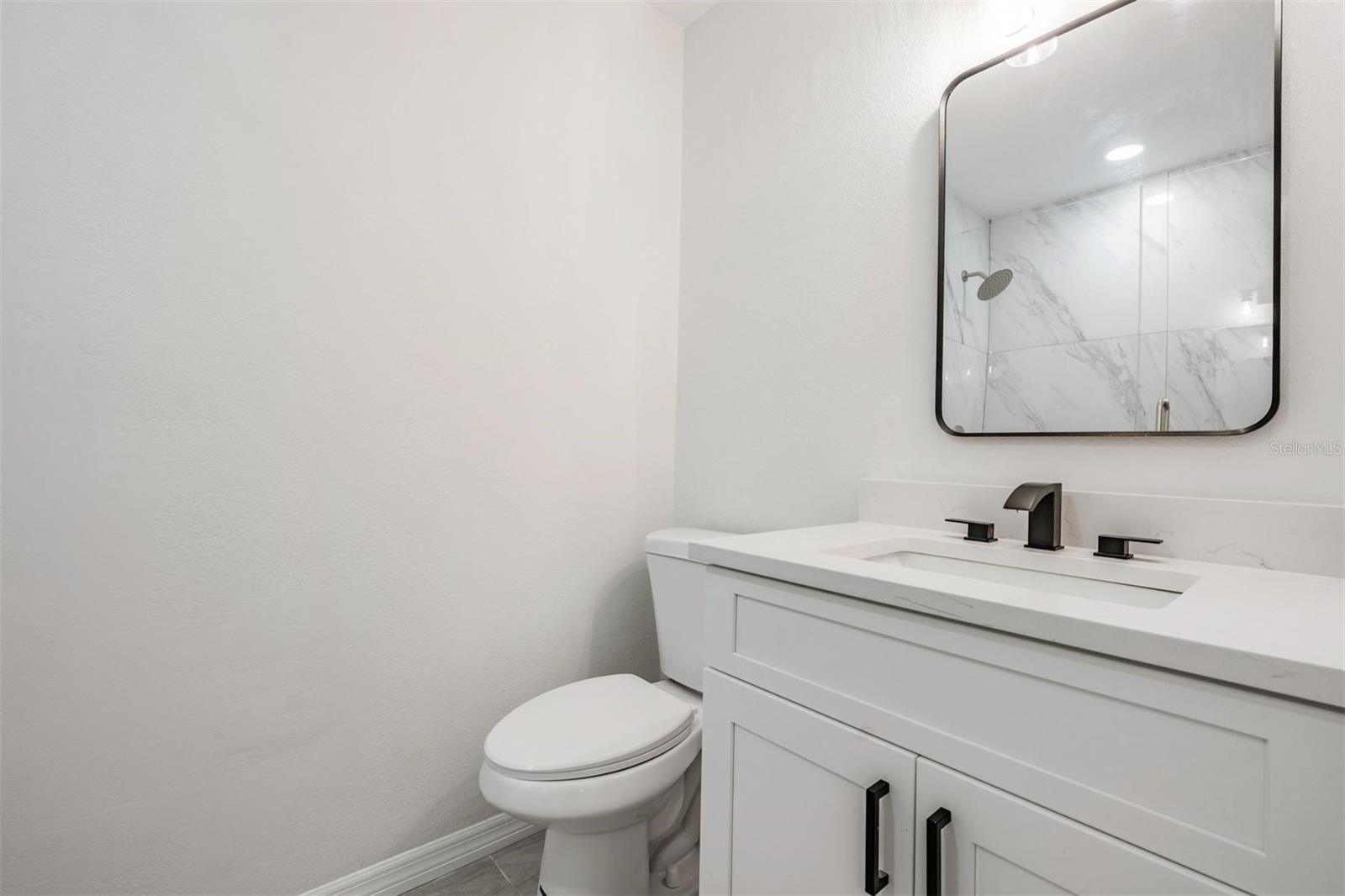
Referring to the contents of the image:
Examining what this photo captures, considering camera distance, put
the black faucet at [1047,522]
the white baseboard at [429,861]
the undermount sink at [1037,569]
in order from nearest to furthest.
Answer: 1. the undermount sink at [1037,569]
2. the black faucet at [1047,522]
3. the white baseboard at [429,861]

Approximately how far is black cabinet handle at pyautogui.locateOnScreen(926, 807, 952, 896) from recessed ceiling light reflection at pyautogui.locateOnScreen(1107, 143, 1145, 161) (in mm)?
1087

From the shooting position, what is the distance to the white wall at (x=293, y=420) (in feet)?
3.27

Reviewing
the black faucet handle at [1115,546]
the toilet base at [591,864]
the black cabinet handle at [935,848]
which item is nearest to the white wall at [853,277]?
the black faucet handle at [1115,546]

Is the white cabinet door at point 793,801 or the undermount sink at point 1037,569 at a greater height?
the undermount sink at point 1037,569

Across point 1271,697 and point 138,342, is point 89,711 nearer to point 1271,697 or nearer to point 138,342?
point 138,342

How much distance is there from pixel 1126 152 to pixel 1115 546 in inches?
26.7

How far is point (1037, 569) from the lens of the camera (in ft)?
3.16

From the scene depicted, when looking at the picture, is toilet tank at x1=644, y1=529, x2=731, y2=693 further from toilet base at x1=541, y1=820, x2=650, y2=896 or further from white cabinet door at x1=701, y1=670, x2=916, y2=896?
white cabinet door at x1=701, y1=670, x2=916, y2=896

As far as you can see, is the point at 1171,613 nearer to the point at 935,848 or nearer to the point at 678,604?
the point at 935,848

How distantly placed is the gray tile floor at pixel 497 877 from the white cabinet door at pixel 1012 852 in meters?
1.02

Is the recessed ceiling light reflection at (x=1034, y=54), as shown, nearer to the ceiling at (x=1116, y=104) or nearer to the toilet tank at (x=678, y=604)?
the ceiling at (x=1116, y=104)

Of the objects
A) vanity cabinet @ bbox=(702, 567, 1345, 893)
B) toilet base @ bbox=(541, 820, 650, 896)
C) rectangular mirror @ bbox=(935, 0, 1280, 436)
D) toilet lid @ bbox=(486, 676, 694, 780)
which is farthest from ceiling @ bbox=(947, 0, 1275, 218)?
toilet base @ bbox=(541, 820, 650, 896)

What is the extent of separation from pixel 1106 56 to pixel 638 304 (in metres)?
1.21

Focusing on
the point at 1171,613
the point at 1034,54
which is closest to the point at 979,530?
the point at 1171,613
